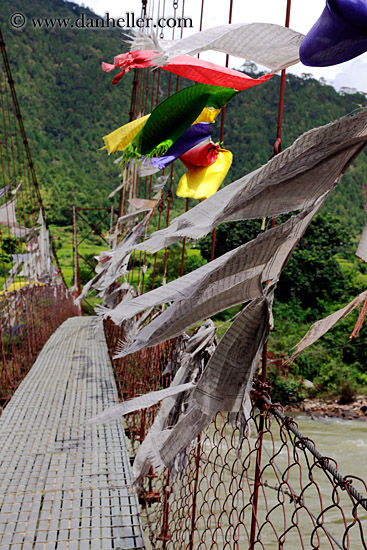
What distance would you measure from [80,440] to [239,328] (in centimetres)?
161

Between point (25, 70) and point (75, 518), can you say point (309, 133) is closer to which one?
point (75, 518)

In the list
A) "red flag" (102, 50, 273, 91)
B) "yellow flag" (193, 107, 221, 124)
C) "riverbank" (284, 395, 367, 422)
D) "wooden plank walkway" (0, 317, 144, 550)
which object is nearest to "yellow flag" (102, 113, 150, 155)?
"yellow flag" (193, 107, 221, 124)

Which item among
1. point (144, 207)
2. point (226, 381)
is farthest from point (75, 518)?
point (144, 207)

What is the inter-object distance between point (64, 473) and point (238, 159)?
24.6 m

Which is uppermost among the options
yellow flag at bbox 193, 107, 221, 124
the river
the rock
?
yellow flag at bbox 193, 107, 221, 124

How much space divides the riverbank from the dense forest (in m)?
0.25

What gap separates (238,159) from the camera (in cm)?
2548

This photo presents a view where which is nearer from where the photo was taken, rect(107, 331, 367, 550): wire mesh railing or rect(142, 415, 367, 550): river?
rect(107, 331, 367, 550): wire mesh railing

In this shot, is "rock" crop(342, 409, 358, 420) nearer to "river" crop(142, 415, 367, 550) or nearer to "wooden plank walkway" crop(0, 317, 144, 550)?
"river" crop(142, 415, 367, 550)

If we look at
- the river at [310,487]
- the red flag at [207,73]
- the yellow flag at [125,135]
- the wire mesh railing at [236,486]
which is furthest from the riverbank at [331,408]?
the red flag at [207,73]

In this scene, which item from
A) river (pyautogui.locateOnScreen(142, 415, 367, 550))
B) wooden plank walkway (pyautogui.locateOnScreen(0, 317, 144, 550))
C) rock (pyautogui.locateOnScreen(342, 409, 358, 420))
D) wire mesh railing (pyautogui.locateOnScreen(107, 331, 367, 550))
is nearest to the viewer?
wire mesh railing (pyautogui.locateOnScreen(107, 331, 367, 550))

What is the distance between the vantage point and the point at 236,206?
648mm

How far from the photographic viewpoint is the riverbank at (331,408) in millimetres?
10523

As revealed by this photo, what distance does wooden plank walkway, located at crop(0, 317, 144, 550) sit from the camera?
143 cm
